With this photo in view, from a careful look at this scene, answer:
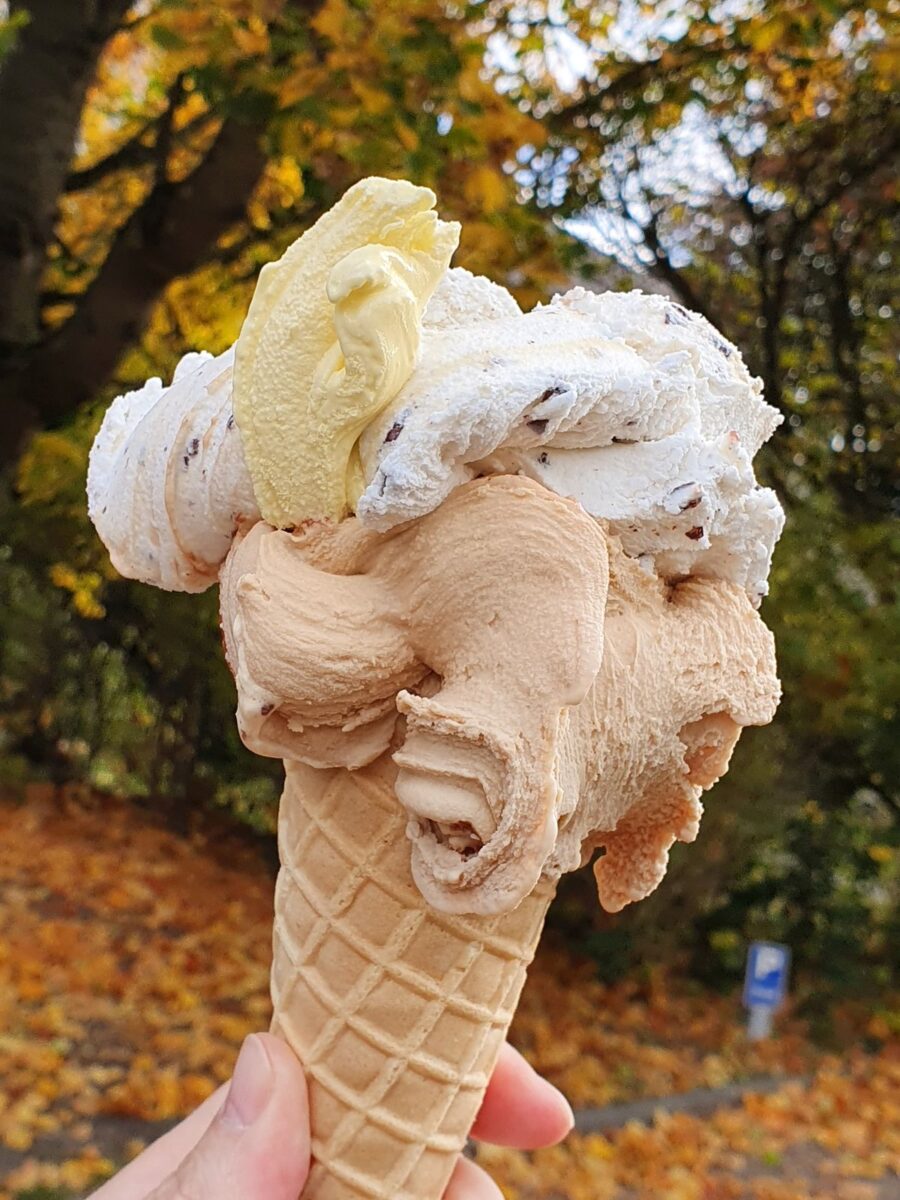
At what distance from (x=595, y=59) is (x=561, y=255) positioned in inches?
60.4

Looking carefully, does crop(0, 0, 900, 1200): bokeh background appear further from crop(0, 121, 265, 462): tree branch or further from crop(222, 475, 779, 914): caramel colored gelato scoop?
crop(222, 475, 779, 914): caramel colored gelato scoop

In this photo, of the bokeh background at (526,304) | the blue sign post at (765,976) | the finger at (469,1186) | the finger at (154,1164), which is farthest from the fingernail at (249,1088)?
the blue sign post at (765,976)

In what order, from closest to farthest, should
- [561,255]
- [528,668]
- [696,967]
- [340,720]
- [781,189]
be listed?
1. [528,668]
2. [340,720]
3. [561,255]
4. [696,967]
5. [781,189]

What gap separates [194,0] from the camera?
2549 mm

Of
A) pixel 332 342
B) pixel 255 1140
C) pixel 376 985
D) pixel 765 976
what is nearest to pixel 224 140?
pixel 332 342

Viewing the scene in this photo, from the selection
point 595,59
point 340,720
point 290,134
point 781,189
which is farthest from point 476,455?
point 781,189

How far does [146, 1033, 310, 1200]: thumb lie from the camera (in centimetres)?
122

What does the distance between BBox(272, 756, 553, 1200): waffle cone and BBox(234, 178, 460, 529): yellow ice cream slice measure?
37 centimetres

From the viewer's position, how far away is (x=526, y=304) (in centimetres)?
305

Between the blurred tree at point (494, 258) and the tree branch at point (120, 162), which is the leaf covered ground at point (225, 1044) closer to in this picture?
the blurred tree at point (494, 258)

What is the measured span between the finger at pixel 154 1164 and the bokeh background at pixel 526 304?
1.18 metres

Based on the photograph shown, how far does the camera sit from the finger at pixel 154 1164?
1.53 m

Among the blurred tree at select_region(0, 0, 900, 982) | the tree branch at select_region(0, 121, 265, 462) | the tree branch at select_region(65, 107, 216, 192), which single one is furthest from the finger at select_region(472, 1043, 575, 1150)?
the tree branch at select_region(65, 107, 216, 192)

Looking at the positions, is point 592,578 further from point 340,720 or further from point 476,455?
point 340,720
